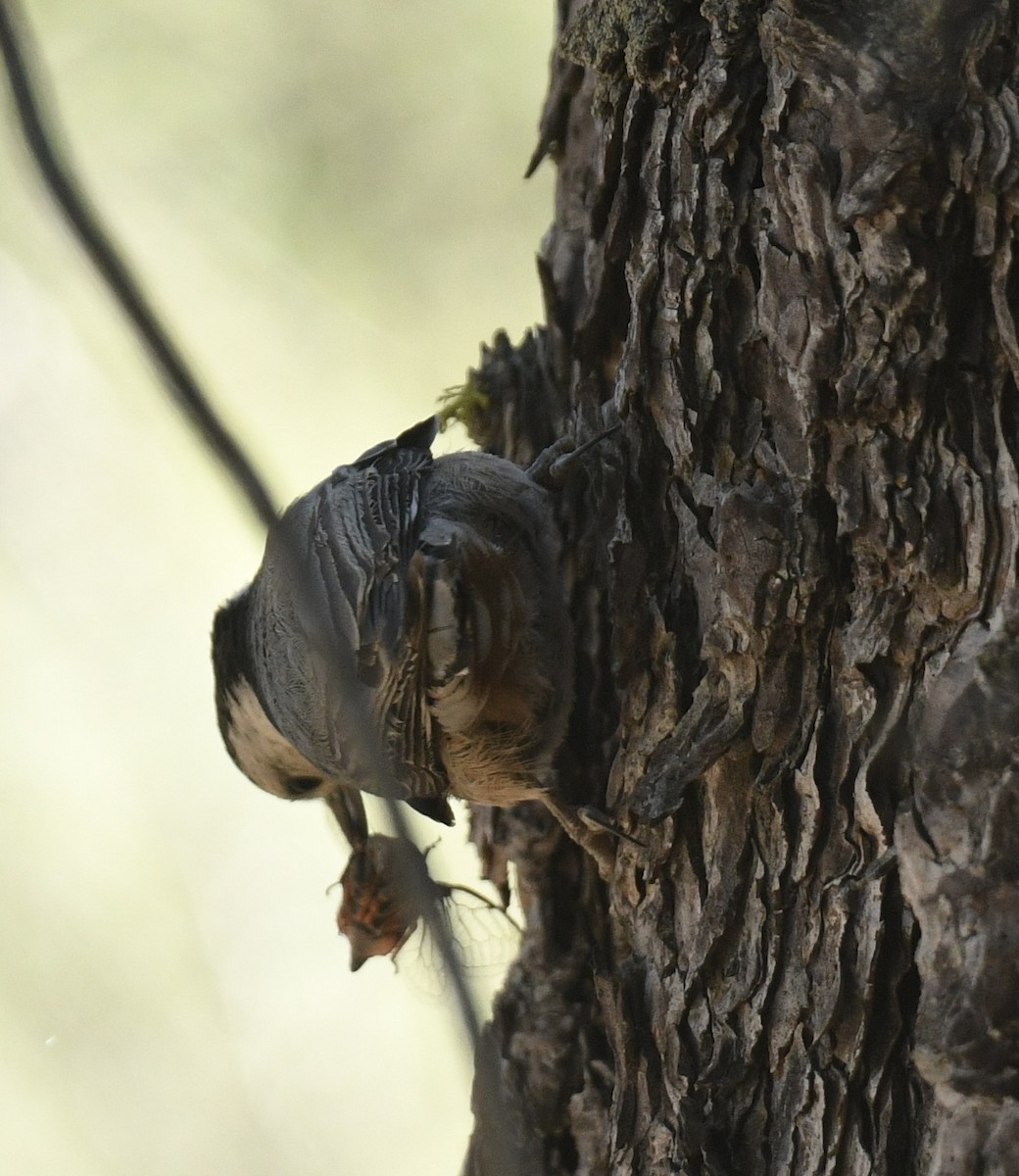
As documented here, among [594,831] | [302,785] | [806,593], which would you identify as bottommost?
[594,831]

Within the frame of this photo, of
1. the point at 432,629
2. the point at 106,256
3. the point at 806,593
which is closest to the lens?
the point at 106,256

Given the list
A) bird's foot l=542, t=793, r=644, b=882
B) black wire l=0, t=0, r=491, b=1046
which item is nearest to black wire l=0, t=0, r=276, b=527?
black wire l=0, t=0, r=491, b=1046

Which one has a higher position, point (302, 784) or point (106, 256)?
point (302, 784)

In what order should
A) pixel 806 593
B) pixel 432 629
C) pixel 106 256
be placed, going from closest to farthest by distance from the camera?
pixel 106 256, pixel 806 593, pixel 432 629

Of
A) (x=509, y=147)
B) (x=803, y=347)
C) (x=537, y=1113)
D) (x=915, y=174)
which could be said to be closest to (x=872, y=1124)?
A: (x=537, y=1113)

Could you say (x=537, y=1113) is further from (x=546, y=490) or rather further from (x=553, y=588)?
(x=546, y=490)

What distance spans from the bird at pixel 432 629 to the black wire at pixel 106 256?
4.38 feet

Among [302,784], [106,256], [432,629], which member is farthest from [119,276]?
[302,784]

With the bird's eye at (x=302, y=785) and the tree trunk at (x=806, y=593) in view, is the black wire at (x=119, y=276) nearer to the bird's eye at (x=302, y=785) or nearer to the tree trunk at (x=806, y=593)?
the tree trunk at (x=806, y=593)

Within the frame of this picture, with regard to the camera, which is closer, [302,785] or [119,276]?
[119,276]

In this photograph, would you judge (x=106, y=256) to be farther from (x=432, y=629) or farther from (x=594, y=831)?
(x=594, y=831)

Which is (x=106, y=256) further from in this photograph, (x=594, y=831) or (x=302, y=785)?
(x=302, y=785)

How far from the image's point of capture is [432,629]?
204 centimetres

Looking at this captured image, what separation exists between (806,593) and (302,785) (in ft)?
4.14
